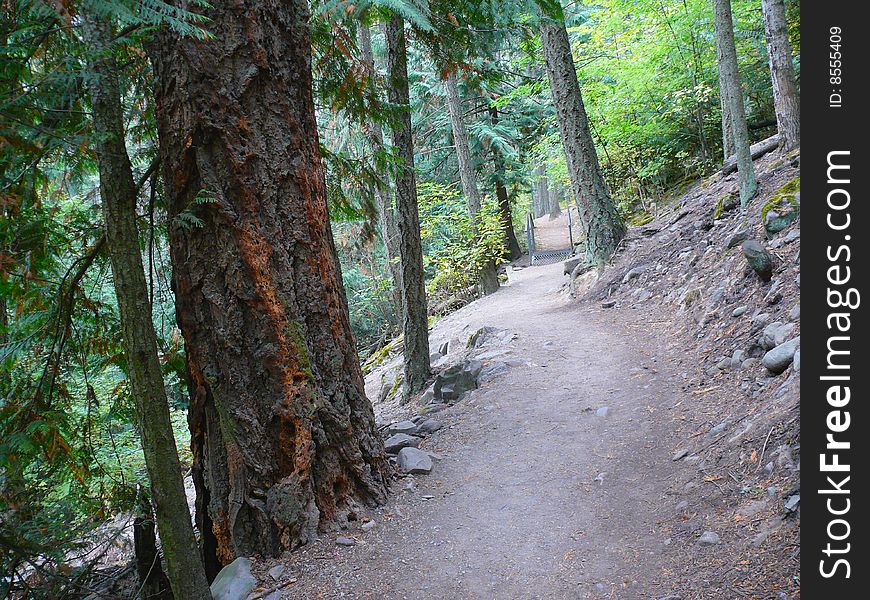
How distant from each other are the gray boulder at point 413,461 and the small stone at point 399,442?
0.15 metres

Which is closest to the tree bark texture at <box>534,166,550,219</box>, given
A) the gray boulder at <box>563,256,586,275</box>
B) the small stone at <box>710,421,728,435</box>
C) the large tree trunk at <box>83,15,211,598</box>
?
the gray boulder at <box>563,256,586,275</box>

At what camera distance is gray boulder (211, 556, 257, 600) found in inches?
139

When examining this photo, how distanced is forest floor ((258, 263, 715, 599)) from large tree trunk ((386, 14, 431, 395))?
42.3 inches

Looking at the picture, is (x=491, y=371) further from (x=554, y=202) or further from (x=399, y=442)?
(x=554, y=202)

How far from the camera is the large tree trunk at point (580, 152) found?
10.0 meters

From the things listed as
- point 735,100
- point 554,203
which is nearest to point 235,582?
point 735,100

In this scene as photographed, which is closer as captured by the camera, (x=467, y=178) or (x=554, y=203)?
(x=467, y=178)

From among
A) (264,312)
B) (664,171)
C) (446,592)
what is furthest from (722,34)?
(446,592)

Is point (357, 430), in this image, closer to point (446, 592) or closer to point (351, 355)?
point (351, 355)

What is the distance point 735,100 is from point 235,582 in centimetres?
812

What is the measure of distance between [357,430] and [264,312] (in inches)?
48.0

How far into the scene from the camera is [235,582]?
3609 millimetres

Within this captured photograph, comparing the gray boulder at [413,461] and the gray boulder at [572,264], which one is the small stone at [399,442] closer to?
the gray boulder at [413,461]
